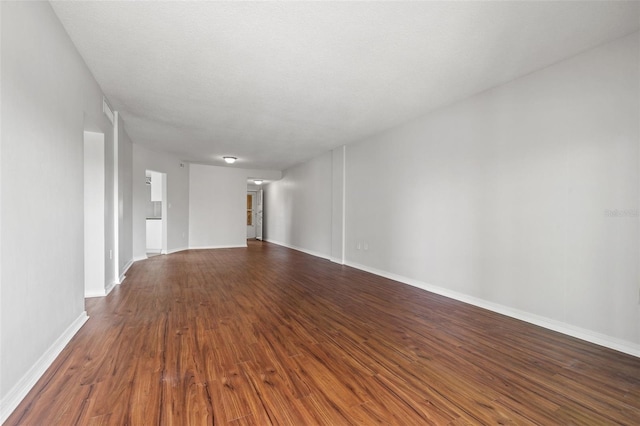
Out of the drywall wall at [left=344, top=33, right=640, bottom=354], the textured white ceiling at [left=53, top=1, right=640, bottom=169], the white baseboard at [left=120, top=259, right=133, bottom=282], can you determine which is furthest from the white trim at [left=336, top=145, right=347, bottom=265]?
the white baseboard at [left=120, top=259, right=133, bottom=282]

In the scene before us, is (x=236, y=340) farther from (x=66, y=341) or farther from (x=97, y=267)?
(x=97, y=267)

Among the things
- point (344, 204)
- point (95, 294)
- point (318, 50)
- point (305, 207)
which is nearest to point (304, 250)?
point (305, 207)

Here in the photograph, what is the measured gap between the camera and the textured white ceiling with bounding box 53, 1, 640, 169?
2.06 metres

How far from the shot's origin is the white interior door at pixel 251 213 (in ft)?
40.2

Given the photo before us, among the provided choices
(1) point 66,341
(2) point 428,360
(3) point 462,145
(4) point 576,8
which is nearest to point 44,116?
(1) point 66,341

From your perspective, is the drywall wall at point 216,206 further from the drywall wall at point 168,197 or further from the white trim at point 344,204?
the white trim at point 344,204

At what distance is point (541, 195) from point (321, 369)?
8.71ft

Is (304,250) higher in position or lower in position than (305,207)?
lower

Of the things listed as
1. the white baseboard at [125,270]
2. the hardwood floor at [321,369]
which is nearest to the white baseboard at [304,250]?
the hardwood floor at [321,369]

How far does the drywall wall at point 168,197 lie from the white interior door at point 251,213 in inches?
160

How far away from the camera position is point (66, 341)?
2.32 m

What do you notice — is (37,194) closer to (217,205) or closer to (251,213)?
(217,205)

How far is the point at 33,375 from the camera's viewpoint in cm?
178

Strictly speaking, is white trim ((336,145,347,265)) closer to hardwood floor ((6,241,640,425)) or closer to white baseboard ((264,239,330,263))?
white baseboard ((264,239,330,263))
